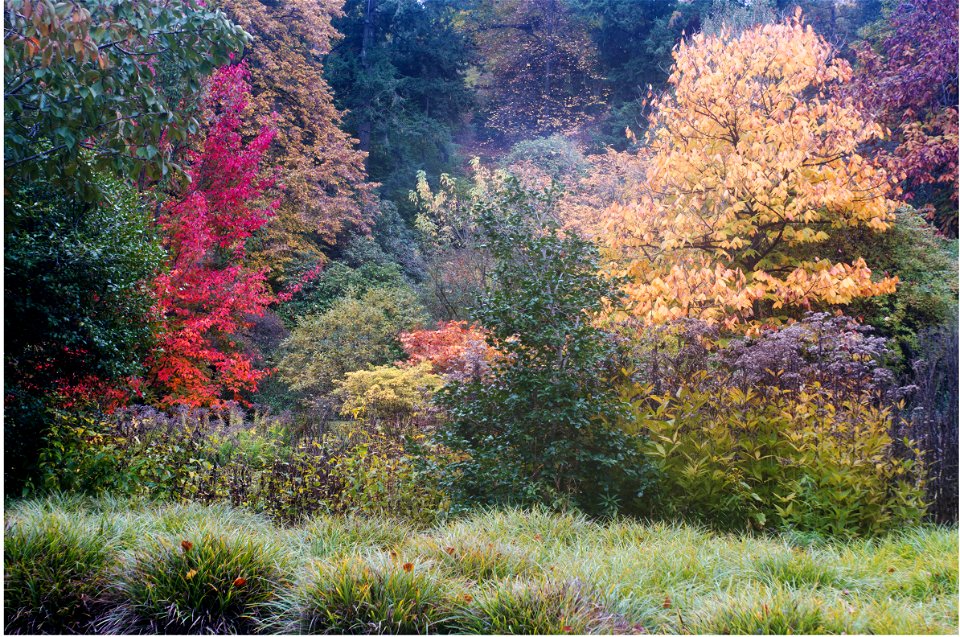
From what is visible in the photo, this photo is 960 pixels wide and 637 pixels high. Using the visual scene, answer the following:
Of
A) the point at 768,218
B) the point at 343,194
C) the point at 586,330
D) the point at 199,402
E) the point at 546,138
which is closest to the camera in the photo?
the point at 586,330

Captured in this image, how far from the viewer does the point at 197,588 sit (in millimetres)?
2949

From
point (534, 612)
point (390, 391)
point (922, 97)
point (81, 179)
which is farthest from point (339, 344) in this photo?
point (922, 97)

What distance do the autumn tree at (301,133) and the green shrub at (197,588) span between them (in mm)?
8785

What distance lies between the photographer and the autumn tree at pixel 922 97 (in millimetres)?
7582

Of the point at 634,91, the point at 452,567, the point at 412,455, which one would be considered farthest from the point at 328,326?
the point at 634,91

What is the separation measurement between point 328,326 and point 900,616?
8.74 metres

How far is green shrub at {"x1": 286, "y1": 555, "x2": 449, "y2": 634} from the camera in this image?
2719mm

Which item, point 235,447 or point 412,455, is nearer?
point 412,455

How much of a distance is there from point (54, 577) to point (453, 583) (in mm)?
1868

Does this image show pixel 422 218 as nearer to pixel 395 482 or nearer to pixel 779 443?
pixel 395 482

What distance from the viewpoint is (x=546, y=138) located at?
1424 centimetres

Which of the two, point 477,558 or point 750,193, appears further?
point 750,193

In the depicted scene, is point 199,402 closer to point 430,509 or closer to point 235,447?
point 235,447

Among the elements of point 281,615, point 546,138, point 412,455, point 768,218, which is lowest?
point 281,615
